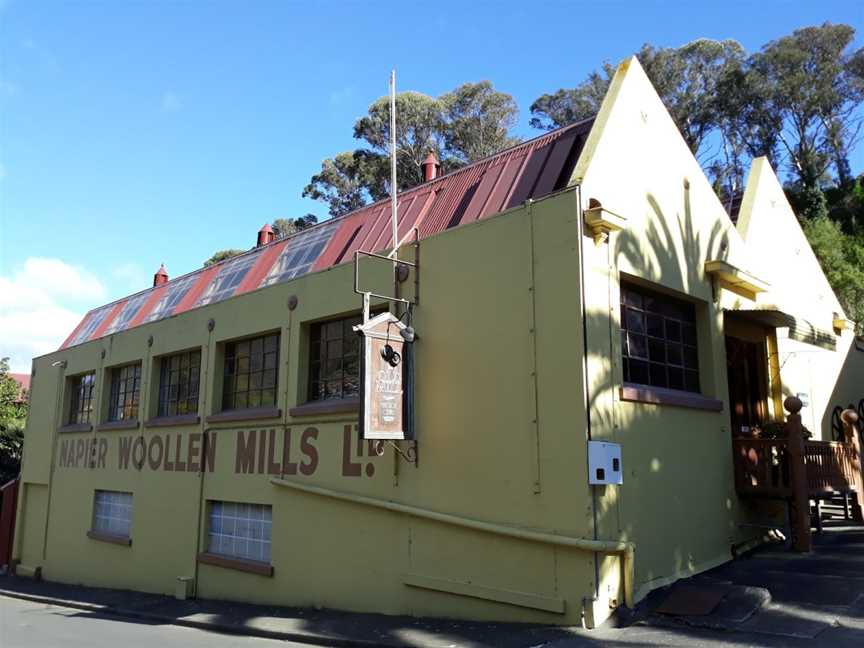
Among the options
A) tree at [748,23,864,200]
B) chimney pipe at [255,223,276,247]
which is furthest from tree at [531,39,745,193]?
chimney pipe at [255,223,276,247]

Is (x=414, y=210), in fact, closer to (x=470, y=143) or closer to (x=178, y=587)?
(x=178, y=587)

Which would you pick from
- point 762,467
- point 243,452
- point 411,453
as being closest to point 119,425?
point 243,452

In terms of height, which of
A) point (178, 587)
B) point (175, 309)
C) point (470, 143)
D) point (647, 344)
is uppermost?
point (470, 143)

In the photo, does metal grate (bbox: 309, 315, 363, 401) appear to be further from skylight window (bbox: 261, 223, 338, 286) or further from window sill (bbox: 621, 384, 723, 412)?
window sill (bbox: 621, 384, 723, 412)

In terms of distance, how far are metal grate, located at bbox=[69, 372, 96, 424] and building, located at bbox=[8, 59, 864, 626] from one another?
396 cm

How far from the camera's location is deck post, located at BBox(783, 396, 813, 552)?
9227mm

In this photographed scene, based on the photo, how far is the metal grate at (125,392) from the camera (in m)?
16.4

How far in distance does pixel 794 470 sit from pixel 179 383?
1153 centimetres

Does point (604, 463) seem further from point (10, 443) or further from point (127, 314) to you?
point (10, 443)

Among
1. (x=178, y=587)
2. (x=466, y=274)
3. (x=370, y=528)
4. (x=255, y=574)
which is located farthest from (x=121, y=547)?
(x=466, y=274)

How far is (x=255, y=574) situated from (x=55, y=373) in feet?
37.6

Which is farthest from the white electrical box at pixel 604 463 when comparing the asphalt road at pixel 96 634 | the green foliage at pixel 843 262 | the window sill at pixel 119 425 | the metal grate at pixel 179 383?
the green foliage at pixel 843 262

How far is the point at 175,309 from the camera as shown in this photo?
16922 millimetres

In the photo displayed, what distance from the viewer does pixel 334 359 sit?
11258mm
